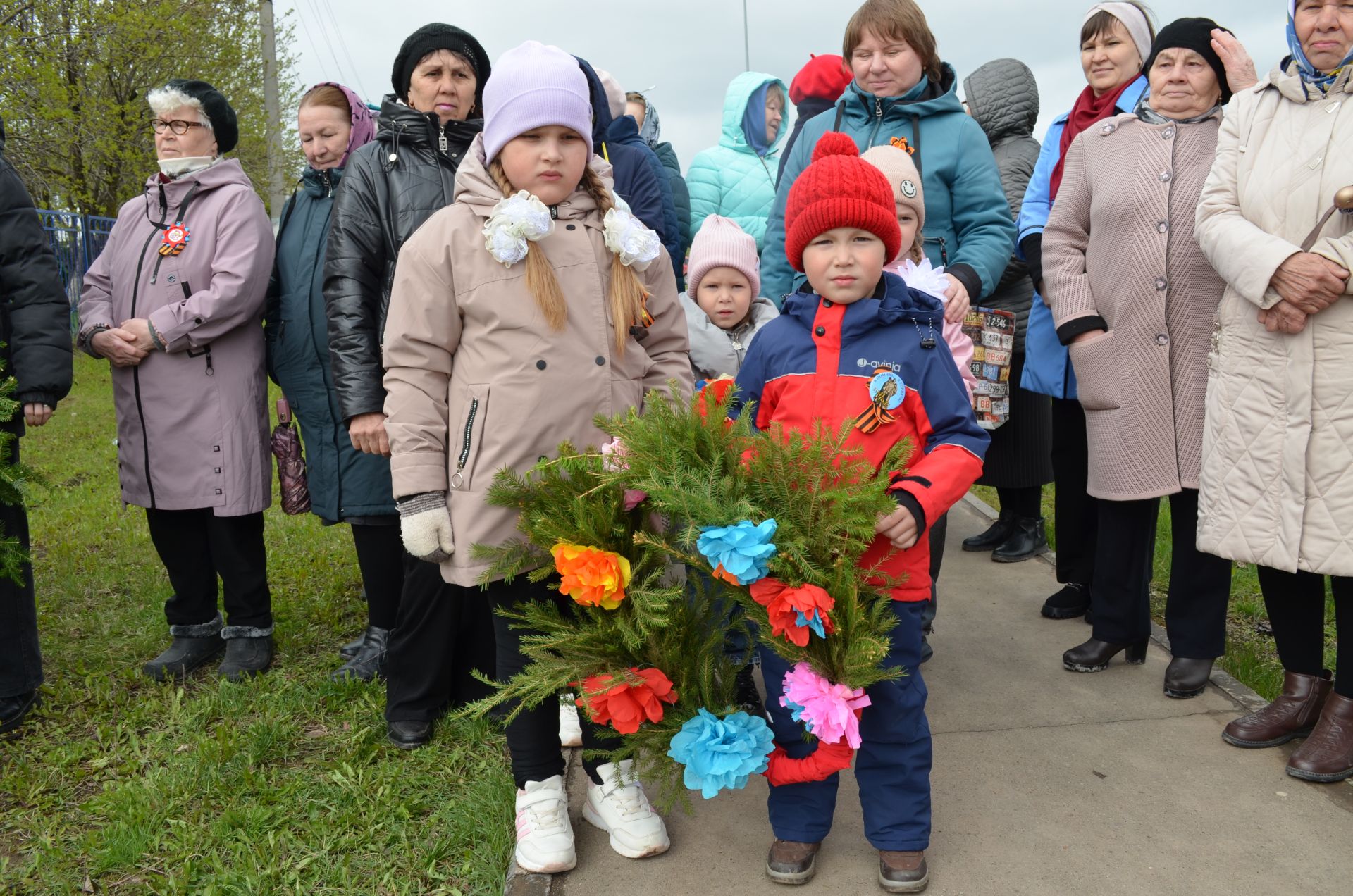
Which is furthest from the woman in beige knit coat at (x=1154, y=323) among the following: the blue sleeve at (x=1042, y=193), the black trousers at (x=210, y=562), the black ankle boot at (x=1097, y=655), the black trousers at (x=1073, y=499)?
the black trousers at (x=210, y=562)

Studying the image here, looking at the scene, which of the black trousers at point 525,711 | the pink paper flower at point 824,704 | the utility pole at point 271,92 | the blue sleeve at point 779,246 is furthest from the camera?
the utility pole at point 271,92

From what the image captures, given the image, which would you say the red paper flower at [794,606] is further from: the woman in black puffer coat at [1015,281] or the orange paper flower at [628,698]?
the woman in black puffer coat at [1015,281]

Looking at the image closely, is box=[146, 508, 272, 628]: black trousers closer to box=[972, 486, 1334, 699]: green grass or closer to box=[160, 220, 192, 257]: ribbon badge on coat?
box=[160, 220, 192, 257]: ribbon badge on coat

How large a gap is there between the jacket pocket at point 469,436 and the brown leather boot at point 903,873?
4.65 feet

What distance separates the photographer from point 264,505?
410cm

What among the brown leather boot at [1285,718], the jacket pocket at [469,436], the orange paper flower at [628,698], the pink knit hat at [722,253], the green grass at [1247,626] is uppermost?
the pink knit hat at [722,253]

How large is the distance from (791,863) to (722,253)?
6.95ft

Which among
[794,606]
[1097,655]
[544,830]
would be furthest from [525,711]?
[1097,655]

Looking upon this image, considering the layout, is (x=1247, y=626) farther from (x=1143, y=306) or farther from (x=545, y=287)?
(x=545, y=287)

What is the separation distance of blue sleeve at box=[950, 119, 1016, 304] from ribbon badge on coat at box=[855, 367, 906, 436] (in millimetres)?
1416

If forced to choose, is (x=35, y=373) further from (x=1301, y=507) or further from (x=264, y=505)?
(x=1301, y=507)

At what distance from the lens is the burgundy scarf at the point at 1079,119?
4.39 metres

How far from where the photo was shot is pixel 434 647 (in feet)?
11.7

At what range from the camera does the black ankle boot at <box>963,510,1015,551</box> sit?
18.7 feet
